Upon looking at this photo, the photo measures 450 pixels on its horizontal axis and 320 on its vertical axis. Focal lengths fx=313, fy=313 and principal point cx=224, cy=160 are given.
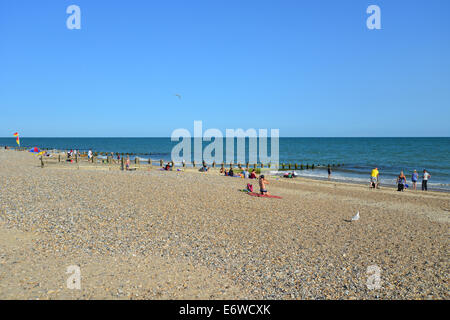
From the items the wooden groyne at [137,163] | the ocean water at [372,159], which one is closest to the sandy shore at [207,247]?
the wooden groyne at [137,163]

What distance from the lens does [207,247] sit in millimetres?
8664

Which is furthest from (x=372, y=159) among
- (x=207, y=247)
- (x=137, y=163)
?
(x=207, y=247)

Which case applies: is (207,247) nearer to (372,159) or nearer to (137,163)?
(137,163)

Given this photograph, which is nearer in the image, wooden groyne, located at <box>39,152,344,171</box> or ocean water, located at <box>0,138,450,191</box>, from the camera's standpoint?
wooden groyne, located at <box>39,152,344,171</box>

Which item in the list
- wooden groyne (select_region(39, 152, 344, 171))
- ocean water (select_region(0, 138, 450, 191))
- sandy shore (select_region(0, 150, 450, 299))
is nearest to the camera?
sandy shore (select_region(0, 150, 450, 299))

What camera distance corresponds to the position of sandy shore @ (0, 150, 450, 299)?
20.8 ft

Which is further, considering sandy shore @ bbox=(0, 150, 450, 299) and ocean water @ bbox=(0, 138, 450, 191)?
ocean water @ bbox=(0, 138, 450, 191)

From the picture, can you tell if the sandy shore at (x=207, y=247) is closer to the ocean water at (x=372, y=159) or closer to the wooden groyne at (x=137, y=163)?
the wooden groyne at (x=137, y=163)

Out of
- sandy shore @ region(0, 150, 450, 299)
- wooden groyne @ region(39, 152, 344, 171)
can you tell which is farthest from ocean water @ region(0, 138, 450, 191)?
sandy shore @ region(0, 150, 450, 299)

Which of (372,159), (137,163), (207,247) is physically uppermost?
(137,163)

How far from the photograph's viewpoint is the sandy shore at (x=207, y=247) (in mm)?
6336

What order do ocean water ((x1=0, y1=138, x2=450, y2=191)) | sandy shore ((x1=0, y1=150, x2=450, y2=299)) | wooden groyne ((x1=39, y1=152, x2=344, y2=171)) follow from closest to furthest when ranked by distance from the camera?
sandy shore ((x1=0, y1=150, x2=450, y2=299)), wooden groyne ((x1=39, y1=152, x2=344, y2=171)), ocean water ((x1=0, y1=138, x2=450, y2=191))

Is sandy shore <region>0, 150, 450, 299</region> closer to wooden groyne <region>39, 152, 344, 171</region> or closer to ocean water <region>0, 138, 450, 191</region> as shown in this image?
wooden groyne <region>39, 152, 344, 171</region>
